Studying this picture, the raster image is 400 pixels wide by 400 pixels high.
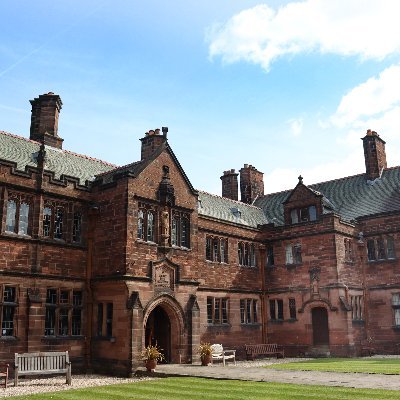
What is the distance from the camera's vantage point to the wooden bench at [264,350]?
2892 cm

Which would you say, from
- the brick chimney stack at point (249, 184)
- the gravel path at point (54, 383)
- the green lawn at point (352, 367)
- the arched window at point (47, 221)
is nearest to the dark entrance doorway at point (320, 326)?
the green lawn at point (352, 367)

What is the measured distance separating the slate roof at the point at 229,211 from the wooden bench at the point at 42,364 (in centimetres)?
1325

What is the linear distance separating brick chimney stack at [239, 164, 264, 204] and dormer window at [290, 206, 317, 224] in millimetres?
7781

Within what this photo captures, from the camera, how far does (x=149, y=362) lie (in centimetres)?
2083

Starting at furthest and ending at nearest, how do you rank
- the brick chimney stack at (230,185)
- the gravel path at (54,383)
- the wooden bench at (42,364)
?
the brick chimney stack at (230,185) → the wooden bench at (42,364) → the gravel path at (54,383)

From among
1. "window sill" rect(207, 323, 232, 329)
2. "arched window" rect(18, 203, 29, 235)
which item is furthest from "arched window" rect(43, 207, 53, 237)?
"window sill" rect(207, 323, 232, 329)

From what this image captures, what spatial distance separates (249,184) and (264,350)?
51.9 feet

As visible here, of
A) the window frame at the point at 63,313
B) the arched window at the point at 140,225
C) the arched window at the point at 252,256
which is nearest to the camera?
the window frame at the point at 63,313

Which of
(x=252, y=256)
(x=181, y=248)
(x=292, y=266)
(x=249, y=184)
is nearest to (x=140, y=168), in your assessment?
(x=181, y=248)

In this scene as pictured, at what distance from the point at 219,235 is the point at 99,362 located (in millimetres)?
11784

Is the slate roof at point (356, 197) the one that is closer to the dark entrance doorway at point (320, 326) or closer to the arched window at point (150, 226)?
the dark entrance doorway at point (320, 326)

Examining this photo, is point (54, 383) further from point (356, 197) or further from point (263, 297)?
point (356, 197)

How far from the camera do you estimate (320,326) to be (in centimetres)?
3145

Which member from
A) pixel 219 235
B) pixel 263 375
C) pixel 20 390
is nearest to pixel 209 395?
pixel 263 375
